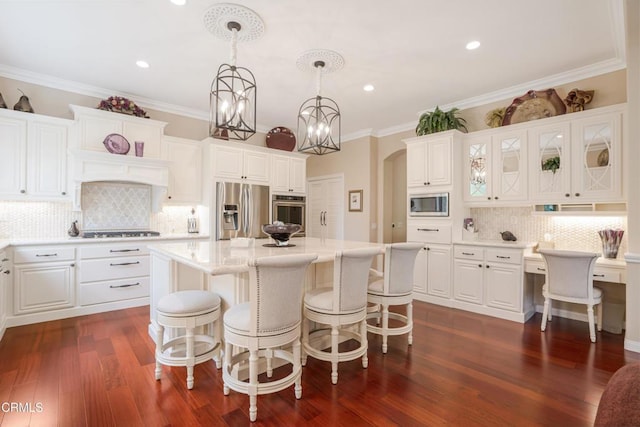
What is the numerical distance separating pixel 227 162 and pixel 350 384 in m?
3.63

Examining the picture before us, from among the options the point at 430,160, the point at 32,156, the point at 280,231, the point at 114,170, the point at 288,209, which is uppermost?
the point at 430,160

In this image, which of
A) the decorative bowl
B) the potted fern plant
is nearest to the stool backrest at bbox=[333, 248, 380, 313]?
the decorative bowl

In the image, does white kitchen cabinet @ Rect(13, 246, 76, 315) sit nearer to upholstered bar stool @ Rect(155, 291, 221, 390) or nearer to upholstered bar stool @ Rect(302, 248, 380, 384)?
upholstered bar stool @ Rect(155, 291, 221, 390)

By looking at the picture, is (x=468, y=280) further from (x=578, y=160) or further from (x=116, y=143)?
(x=116, y=143)

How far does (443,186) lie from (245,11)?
10.5ft

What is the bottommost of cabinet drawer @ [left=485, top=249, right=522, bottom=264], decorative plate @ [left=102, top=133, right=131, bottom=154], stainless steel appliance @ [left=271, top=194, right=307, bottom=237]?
cabinet drawer @ [left=485, top=249, right=522, bottom=264]

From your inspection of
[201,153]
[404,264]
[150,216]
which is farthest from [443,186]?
[150,216]

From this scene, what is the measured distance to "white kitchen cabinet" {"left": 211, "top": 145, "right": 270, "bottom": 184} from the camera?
469 centimetres

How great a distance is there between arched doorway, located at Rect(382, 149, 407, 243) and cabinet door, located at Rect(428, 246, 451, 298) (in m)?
1.47

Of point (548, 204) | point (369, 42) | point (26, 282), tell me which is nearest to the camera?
point (369, 42)

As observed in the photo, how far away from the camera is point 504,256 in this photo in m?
3.72

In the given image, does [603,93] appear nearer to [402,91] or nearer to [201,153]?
[402,91]

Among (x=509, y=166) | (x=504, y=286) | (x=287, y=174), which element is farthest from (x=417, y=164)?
(x=287, y=174)

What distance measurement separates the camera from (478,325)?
3.48 metres
